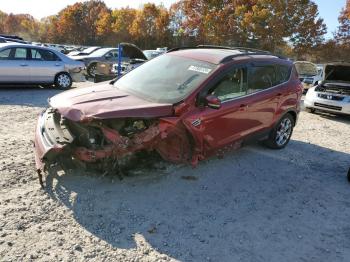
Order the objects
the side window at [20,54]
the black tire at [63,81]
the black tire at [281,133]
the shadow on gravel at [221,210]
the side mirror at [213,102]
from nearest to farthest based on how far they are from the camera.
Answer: the shadow on gravel at [221,210] < the side mirror at [213,102] < the black tire at [281,133] < the side window at [20,54] < the black tire at [63,81]

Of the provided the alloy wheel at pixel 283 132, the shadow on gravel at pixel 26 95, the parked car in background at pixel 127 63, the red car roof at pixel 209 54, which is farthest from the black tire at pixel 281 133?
the parked car in background at pixel 127 63

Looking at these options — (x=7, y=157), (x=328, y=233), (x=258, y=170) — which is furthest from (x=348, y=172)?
(x=7, y=157)

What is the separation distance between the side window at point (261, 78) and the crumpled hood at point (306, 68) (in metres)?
11.1

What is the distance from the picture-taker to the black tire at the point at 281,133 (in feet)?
22.4

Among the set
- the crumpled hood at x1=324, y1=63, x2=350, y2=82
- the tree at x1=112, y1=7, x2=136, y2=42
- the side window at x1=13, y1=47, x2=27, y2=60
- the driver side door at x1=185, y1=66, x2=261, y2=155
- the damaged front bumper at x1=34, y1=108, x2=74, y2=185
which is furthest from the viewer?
the tree at x1=112, y1=7, x2=136, y2=42

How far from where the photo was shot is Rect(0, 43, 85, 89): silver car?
1128 cm

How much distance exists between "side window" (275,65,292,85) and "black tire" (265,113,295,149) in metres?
0.68

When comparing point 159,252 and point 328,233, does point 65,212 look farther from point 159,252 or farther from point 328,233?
point 328,233

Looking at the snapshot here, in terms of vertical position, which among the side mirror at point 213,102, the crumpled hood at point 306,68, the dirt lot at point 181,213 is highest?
the crumpled hood at point 306,68

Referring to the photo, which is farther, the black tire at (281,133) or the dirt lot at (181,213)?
the black tire at (281,133)

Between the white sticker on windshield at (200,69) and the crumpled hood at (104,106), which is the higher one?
the white sticker on windshield at (200,69)

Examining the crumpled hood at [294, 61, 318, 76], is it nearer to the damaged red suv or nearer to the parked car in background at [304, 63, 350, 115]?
the parked car in background at [304, 63, 350, 115]

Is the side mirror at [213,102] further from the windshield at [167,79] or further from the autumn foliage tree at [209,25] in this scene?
the autumn foliage tree at [209,25]

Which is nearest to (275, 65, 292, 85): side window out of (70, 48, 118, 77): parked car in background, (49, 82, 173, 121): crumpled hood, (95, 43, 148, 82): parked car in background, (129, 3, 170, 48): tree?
(49, 82, 173, 121): crumpled hood
